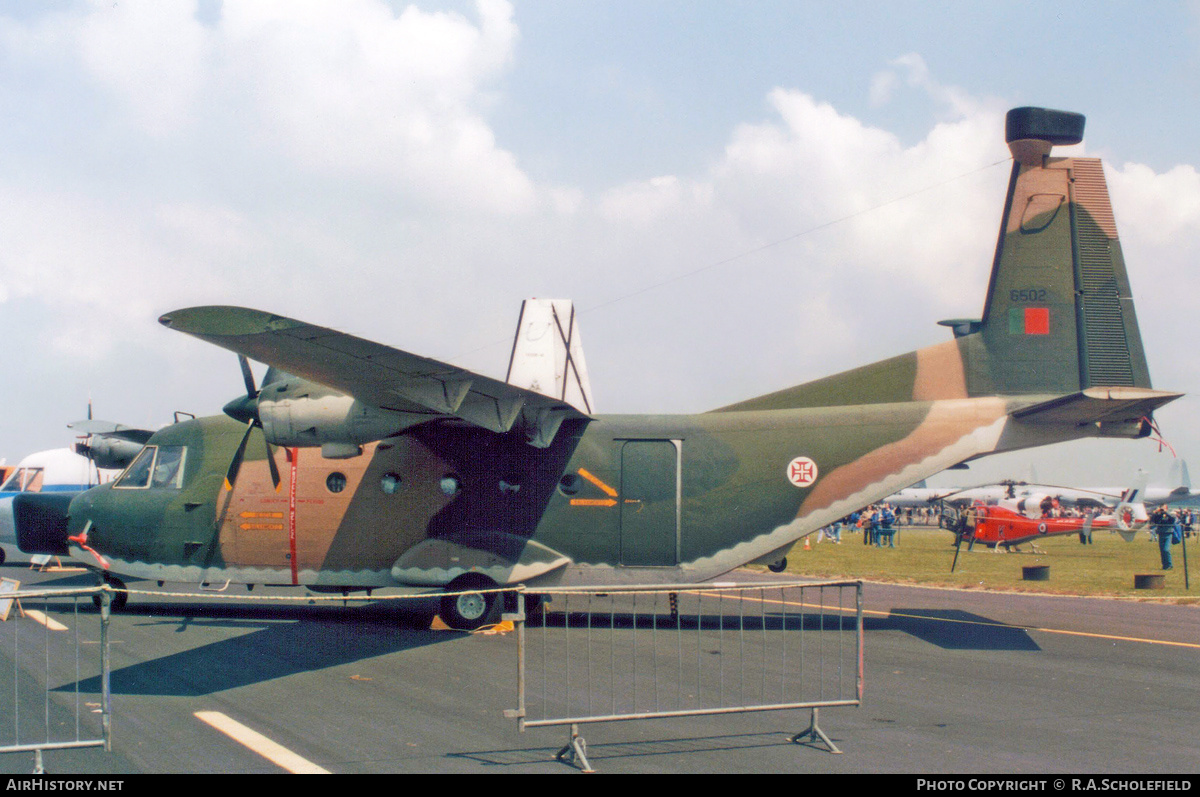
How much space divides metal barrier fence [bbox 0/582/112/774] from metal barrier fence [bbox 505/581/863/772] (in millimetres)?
3174

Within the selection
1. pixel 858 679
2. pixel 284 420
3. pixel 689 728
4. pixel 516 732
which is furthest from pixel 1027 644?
pixel 284 420

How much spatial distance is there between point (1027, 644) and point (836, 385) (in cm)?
441

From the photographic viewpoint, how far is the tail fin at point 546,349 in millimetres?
16906

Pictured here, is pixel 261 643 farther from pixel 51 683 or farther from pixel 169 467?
pixel 169 467

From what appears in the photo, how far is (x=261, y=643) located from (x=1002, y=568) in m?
22.2

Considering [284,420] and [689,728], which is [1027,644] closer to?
[689,728]

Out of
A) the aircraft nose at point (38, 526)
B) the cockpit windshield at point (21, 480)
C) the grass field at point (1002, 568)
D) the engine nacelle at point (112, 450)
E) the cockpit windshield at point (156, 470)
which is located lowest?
the grass field at point (1002, 568)

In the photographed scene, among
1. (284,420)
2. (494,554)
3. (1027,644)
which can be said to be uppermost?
(284,420)

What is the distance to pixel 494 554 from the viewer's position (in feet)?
41.1

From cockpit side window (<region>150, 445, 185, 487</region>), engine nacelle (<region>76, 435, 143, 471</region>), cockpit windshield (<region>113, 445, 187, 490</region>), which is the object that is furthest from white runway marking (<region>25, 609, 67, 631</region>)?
engine nacelle (<region>76, 435, 143, 471</region>)

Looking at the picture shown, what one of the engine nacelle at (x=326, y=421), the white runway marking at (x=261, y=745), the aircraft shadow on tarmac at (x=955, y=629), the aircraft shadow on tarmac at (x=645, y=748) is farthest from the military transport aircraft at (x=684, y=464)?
the aircraft shadow on tarmac at (x=645, y=748)

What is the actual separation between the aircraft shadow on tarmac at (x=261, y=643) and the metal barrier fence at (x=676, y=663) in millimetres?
1961

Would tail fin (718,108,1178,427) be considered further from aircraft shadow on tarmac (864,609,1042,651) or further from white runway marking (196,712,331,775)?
white runway marking (196,712,331,775)

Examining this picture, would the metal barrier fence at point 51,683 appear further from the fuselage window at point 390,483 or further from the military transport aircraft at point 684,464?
the fuselage window at point 390,483
